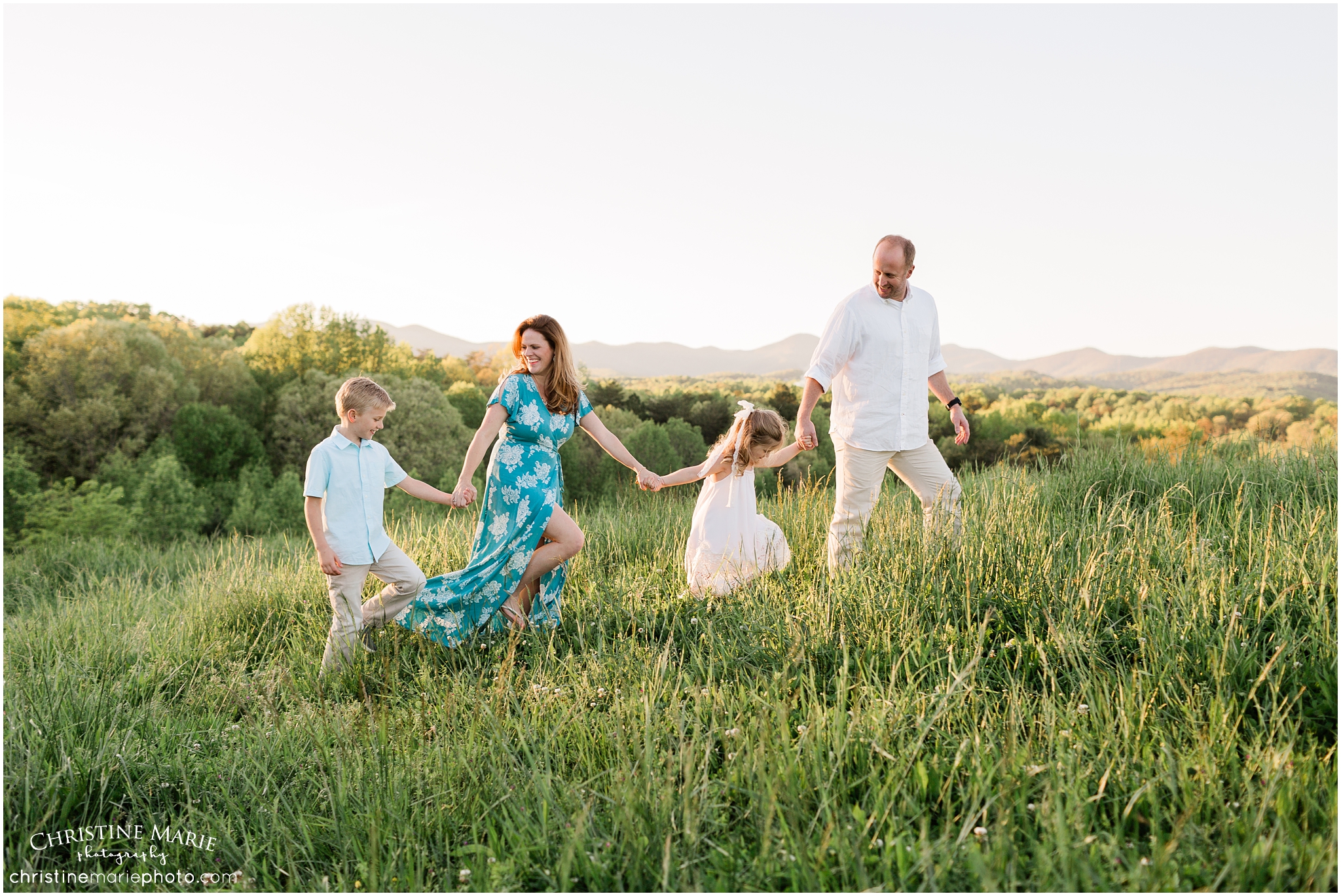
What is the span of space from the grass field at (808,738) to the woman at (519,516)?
0.69ft

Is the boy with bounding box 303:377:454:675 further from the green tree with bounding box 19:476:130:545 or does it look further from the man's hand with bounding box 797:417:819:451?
the green tree with bounding box 19:476:130:545

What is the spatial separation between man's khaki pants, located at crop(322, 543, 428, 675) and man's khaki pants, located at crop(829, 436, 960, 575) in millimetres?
2534

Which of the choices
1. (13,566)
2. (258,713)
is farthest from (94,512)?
(258,713)

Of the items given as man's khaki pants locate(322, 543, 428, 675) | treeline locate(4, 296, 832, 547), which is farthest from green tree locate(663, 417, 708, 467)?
man's khaki pants locate(322, 543, 428, 675)

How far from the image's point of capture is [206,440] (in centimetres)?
2639

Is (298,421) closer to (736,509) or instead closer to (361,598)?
(361,598)

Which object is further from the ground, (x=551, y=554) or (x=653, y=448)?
(x=551, y=554)

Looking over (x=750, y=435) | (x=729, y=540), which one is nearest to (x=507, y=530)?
(x=729, y=540)

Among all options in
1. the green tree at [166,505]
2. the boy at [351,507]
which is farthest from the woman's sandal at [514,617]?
the green tree at [166,505]

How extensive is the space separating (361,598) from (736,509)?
2.27 meters

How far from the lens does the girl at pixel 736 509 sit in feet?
14.7

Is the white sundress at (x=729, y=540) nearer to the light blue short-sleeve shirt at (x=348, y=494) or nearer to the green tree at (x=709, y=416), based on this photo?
the light blue short-sleeve shirt at (x=348, y=494)

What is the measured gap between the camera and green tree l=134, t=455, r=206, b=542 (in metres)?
23.1

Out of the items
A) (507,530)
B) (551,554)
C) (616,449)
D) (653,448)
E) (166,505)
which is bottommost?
(166,505)
